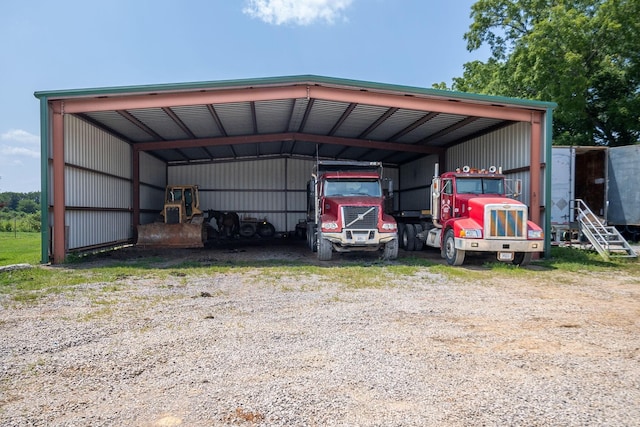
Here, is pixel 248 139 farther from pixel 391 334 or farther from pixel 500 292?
pixel 391 334

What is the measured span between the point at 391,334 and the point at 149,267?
7.83 m

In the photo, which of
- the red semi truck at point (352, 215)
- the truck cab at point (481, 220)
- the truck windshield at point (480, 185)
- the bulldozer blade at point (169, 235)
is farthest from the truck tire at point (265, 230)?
the truck windshield at point (480, 185)

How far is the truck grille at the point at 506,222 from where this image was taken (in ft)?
34.4

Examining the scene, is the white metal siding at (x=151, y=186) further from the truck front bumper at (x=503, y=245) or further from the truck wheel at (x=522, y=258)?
the truck wheel at (x=522, y=258)

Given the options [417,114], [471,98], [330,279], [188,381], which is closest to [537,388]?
[188,381]

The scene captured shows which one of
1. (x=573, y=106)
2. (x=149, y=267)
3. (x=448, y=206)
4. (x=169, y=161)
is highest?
(x=573, y=106)

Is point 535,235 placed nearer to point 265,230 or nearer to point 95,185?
point 95,185

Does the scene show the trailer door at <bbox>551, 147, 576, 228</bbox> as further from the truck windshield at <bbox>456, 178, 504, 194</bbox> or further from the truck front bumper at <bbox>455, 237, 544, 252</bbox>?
the truck front bumper at <bbox>455, 237, 544, 252</bbox>

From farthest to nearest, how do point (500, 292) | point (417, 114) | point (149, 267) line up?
point (417, 114) → point (149, 267) → point (500, 292)

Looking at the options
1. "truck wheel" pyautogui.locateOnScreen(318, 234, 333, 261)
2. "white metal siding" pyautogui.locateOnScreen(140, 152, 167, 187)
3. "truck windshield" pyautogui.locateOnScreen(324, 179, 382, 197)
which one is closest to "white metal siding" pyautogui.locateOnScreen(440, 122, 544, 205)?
"truck windshield" pyautogui.locateOnScreen(324, 179, 382, 197)

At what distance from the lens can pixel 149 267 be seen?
428 inches

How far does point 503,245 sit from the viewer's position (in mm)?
10586

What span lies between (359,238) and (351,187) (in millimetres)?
1933

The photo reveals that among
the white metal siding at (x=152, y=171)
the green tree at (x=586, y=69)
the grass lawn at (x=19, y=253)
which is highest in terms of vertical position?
the green tree at (x=586, y=69)
